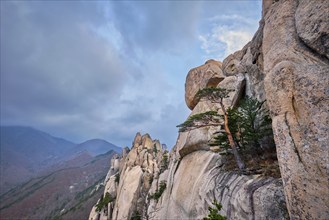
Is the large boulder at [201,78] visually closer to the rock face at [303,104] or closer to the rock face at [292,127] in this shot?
the rock face at [292,127]

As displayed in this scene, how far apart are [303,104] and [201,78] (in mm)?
22398

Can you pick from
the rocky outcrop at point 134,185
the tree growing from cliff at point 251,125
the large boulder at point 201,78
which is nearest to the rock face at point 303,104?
the tree growing from cliff at point 251,125

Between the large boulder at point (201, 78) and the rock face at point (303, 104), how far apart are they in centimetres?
1844

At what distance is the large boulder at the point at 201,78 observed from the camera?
28594 mm

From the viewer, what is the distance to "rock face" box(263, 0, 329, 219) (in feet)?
23.0

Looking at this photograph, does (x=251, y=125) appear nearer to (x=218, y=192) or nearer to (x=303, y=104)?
(x=218, y=192)

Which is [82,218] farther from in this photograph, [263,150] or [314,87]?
[314,87]

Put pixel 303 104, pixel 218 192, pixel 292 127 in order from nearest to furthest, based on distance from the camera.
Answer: pixel 303 104, pixel 292 127, pixel 218 192

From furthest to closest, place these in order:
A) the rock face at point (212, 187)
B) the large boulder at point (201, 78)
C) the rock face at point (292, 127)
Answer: the large boulder at point (201, 78), the rock face at point (212, 187), the rock face at point (292, 127)

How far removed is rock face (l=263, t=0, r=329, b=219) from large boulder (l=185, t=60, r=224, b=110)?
18.4 meters

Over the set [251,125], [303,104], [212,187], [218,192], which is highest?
[251,125]

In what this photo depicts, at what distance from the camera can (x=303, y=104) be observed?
311 inches

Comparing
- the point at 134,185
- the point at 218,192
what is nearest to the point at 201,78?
the point at 218,192

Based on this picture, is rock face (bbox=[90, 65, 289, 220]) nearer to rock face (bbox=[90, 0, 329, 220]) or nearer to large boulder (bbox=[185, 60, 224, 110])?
rock face (bbox=[90, 0, 329, 220])
